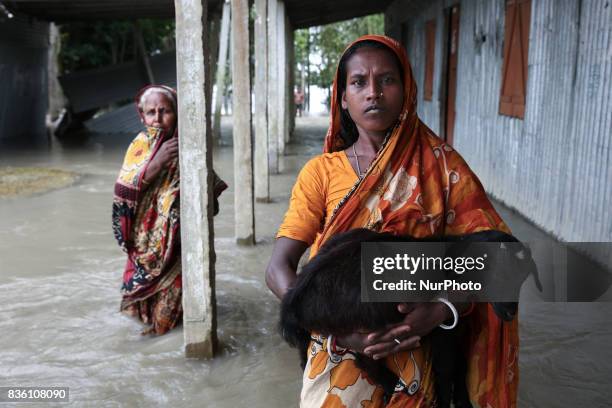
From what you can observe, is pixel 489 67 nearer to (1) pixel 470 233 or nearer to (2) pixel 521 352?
(2) pixel 521 352

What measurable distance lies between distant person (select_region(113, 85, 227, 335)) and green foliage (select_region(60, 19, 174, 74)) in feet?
53.9

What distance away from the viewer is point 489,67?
7887 millimetres

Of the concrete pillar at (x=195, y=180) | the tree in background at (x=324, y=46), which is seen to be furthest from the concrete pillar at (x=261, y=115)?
the tree in background at (x=324, y=46)

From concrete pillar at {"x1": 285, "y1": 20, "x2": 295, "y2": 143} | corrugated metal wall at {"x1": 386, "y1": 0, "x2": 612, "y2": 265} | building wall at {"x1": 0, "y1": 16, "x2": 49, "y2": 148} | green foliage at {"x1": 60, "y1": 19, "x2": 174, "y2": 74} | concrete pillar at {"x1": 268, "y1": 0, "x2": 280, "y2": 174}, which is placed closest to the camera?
corrugated metal wall at {"x1": 386, "y1": 0, "x2": 612, "y2": 265}

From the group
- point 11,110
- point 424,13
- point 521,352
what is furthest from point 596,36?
point 11,110

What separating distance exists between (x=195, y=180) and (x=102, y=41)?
59.8ft

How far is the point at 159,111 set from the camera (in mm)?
3684

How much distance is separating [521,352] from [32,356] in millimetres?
2821

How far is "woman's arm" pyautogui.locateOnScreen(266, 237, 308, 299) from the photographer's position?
160 cm

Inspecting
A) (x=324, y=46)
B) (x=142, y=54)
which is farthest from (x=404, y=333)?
(x=324, y=46)

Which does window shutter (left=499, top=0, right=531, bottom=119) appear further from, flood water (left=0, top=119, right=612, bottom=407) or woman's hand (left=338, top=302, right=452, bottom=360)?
woman's hand (left=338, top=302, right=452, bottom=360)

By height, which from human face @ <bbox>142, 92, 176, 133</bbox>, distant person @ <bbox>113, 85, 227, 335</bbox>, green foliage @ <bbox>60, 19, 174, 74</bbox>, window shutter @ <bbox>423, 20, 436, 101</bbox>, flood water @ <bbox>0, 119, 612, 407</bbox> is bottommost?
flood water @ <bbox>0, 119, 612, 407</bbox>

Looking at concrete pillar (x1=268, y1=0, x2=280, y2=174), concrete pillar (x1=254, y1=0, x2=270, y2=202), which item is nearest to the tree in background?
concrete pillar (x1=268, y1=0, x2=280, y2=174)

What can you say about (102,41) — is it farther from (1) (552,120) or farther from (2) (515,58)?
(1) (552,120)
